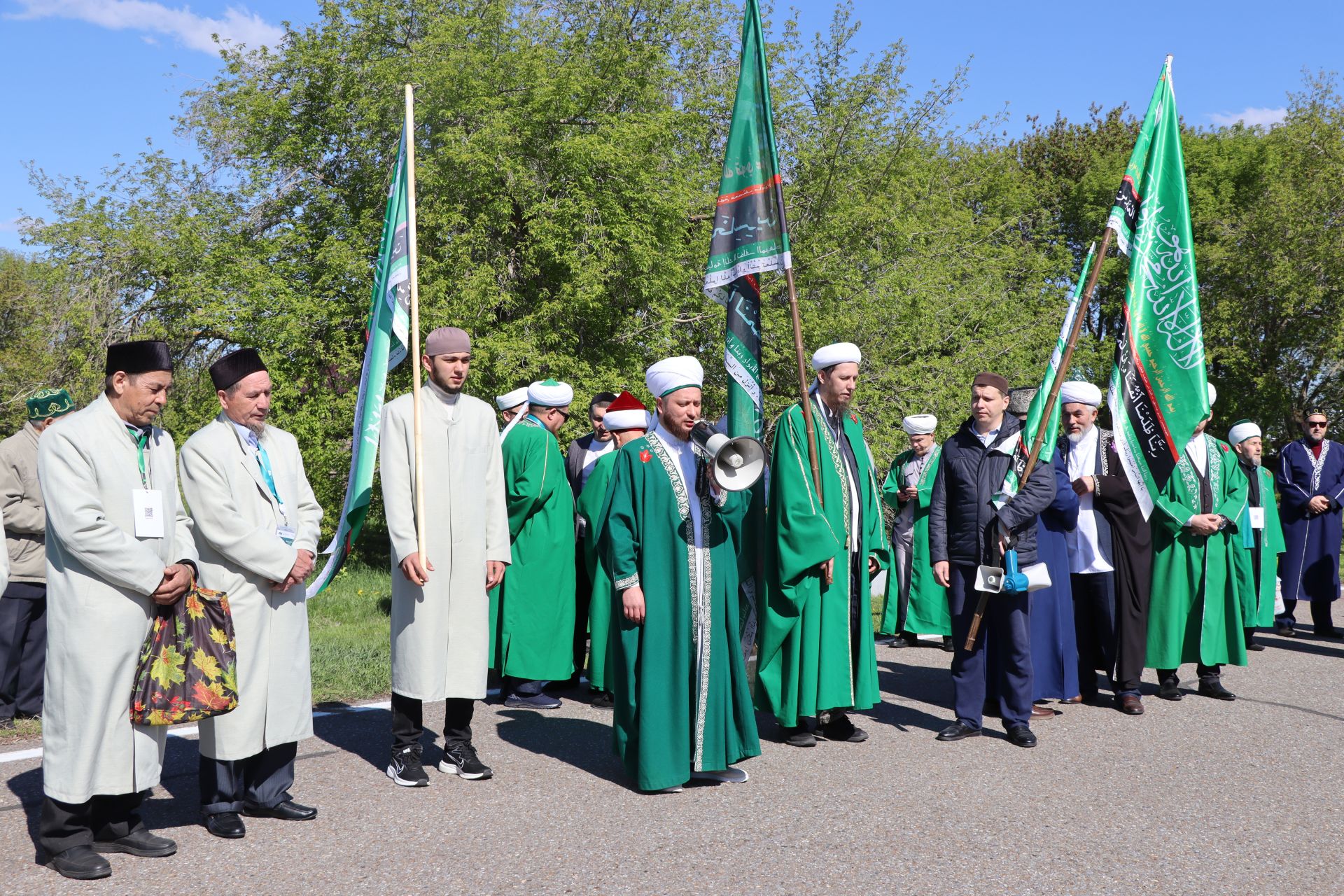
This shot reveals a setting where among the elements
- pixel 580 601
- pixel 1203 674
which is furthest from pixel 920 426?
pixel 580 601

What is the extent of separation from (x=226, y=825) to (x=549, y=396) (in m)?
3.82

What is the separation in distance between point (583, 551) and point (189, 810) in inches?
140

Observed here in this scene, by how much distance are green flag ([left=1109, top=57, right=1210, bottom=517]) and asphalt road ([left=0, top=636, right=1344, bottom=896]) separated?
1.56m

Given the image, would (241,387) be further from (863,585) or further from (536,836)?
(863,585)

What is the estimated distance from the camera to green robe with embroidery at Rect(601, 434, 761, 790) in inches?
205

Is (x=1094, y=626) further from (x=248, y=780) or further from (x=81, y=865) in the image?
(x=81, y=865)

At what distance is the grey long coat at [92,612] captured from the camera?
4.09 meters

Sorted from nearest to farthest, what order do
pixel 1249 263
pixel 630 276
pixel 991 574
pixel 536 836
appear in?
1. pixel 536 836
2. pixel 991 574
3. pixel 630 276
4. pixel 1249 263

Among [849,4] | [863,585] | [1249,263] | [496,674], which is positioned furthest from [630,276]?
[1249,263]

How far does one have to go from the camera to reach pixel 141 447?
4375 mm

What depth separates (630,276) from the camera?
534 inches

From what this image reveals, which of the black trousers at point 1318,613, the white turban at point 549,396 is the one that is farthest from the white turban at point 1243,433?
the white turban at point 549,396

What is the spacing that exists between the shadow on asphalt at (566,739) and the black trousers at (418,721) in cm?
59

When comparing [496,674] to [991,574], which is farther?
[496,674]
